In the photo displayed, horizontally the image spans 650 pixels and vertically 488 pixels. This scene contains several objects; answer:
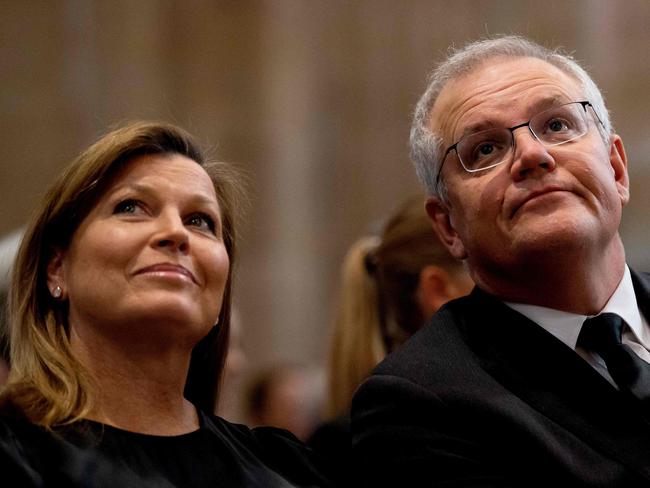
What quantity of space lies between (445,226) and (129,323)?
877 mm

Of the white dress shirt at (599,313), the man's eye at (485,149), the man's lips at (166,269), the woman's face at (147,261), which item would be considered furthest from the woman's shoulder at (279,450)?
the man's eye at (485,149)

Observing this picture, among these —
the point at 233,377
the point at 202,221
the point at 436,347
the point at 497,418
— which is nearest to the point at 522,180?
the point at 436,347

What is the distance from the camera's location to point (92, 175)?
285 centimetres

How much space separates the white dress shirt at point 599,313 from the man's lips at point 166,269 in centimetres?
79

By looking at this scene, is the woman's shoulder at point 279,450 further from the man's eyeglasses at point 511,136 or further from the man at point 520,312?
the man's eyeglasses at point 511,136

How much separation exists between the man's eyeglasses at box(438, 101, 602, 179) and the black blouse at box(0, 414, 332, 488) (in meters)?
0.87

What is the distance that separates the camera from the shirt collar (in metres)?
2.73

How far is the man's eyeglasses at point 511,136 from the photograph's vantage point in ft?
9.30

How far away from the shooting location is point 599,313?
2781mm

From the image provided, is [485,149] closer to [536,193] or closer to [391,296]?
[536,193]

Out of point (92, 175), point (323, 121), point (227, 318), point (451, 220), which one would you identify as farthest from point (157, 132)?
point (323, 121)

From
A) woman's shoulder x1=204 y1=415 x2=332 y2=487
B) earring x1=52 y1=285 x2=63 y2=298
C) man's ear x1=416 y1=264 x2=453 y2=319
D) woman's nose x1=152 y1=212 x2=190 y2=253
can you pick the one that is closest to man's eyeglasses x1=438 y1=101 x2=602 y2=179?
woman's nose x1=152 y1=212 x2=190 y2=253

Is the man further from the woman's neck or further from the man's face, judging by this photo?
the woman's neck

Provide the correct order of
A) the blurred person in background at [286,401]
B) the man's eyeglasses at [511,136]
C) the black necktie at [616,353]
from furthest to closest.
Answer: the blurred person in background at [286,401]
the man's eyeglasses at [511,136]
the black necktie at [616,353]
